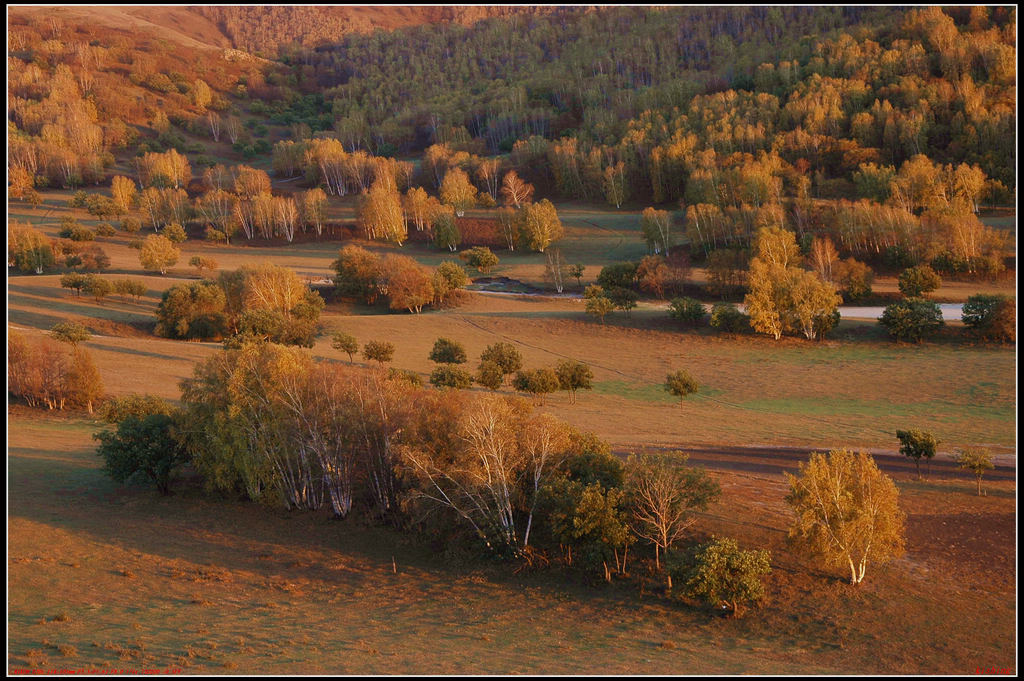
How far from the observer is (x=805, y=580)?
90.1ft

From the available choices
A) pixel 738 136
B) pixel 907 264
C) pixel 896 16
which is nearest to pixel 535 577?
pixel 907 264

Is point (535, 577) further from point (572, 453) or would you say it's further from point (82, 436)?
point (82, 436)

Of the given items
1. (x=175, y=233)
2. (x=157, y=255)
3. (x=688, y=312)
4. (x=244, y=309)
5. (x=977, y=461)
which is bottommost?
(x=977, y=461)

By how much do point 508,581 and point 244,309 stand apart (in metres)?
53.2

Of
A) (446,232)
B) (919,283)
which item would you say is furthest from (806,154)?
(919,283)

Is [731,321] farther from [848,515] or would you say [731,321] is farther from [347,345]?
[848,515]

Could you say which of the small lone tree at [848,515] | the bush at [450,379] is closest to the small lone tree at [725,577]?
the small lone tree at [848,515]

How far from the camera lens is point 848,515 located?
2692 cm

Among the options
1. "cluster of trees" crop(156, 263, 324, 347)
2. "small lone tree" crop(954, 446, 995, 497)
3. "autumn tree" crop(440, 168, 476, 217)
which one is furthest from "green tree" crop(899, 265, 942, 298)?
"autumn tree" crop(440, 168, 476, 217)

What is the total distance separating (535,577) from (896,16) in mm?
212285

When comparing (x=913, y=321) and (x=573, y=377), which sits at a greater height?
(x=913, y=321)

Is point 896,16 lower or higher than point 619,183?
higher

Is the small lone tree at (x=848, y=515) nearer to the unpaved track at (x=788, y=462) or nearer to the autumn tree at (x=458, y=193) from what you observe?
the unpaved track at (x=788, y=462)

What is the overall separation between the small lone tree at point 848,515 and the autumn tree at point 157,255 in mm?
90826
